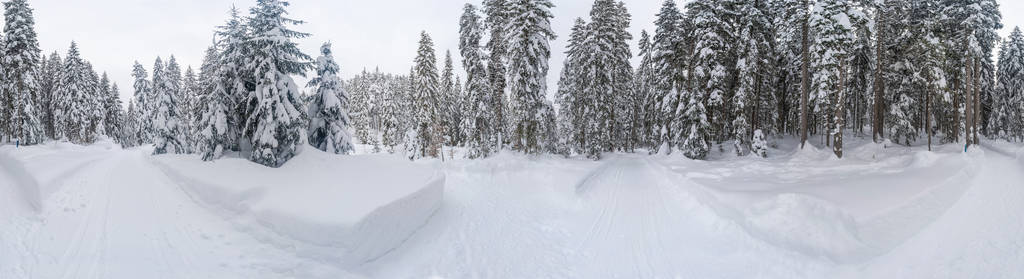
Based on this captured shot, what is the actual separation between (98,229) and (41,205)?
3950mm

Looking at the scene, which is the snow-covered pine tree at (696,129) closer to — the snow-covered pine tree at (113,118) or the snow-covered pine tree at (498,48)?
the snow-covered pine tree at (498,48)

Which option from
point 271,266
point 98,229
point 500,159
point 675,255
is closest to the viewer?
point 271,266

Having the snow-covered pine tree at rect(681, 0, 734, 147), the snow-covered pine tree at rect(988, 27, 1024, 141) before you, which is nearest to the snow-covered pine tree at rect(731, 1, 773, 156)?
the snow-covered pine tree at rect(681, 0, 734, 147)

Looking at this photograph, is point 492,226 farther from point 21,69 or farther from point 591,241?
point 21,69

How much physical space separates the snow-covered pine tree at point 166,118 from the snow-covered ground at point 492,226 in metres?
22.1

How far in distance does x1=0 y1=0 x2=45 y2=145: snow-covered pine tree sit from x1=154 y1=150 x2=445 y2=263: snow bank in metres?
30.0

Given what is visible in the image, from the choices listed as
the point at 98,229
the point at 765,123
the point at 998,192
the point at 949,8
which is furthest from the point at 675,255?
the point at 949,8

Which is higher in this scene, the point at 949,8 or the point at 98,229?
the point at 949,8

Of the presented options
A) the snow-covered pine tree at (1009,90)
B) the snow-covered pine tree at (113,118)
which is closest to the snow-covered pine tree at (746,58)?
the snow-covered pine tree at (1009,90)

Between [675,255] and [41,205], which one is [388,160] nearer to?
[41,205]

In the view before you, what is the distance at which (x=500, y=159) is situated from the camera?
2427 centimetres

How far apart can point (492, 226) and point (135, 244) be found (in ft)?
26.1

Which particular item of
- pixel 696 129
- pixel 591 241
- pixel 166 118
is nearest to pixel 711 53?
pixel 696 129

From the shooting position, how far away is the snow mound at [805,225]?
8.70m
